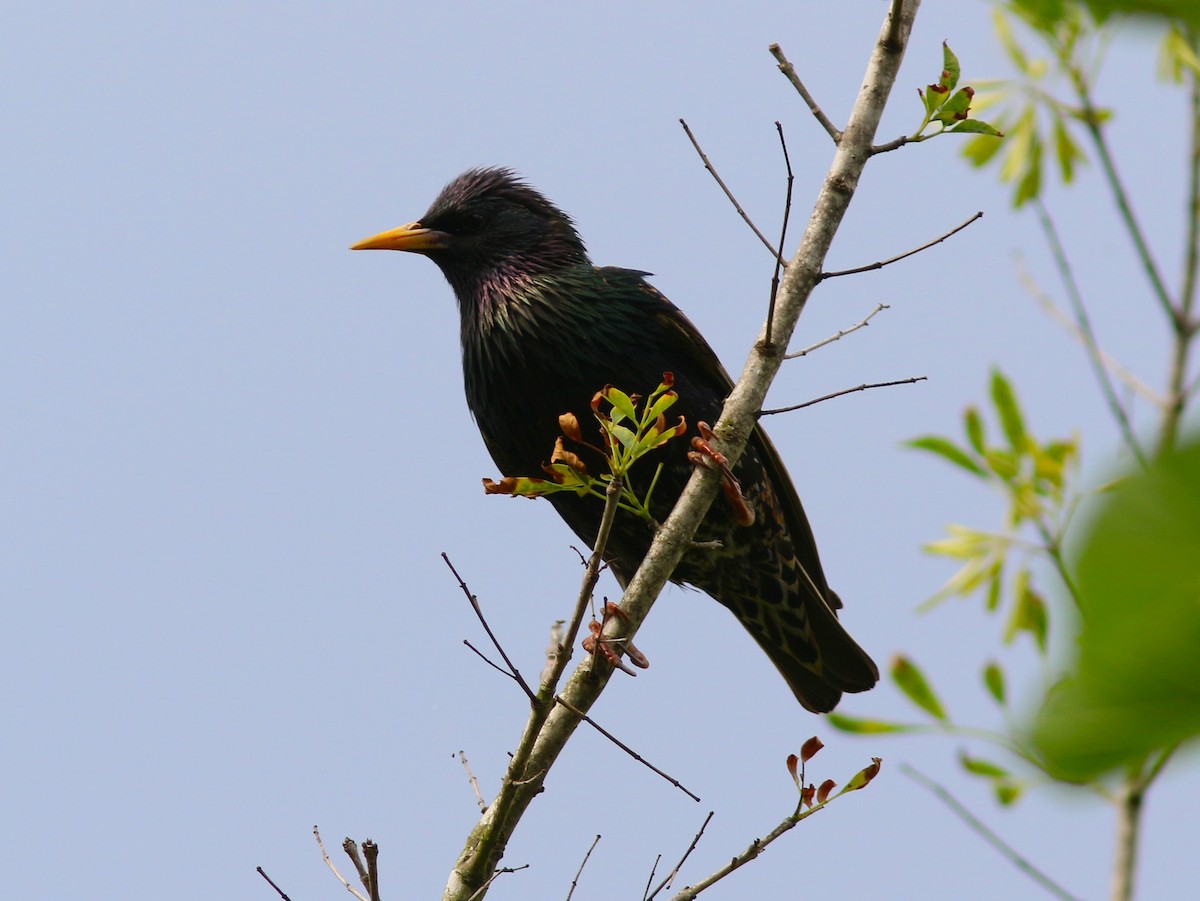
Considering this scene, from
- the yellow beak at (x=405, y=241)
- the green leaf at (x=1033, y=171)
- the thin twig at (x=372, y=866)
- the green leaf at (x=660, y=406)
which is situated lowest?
the thin twig at (x=372, y=866)

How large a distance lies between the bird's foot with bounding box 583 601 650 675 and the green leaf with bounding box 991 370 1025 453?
5.00ft

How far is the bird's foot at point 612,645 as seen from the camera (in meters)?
3.22

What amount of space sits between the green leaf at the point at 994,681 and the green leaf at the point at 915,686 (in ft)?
0.23

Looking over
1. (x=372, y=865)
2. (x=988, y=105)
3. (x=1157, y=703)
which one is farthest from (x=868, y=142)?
(x=1157, y=703)

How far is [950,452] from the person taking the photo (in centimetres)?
174

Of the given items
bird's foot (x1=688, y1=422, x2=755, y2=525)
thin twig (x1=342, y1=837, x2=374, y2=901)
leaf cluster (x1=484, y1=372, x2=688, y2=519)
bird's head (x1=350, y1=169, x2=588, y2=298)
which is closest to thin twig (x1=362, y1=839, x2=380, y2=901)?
thin twig (x1=342, y1=837, x2=374, y2=901)

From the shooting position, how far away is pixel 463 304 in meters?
5.06

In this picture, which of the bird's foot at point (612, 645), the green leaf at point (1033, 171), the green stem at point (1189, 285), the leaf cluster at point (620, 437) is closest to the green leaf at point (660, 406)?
the leaf cluster at point (620, 437)

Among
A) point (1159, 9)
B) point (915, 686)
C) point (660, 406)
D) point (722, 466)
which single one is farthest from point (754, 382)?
point (1159, 9)

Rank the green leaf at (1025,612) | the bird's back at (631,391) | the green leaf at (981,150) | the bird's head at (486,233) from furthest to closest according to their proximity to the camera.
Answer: the bird's head at (486,233) < the bird's back at (631,391) < the green leaf at (981,150) < the green leaf at (1025,612)

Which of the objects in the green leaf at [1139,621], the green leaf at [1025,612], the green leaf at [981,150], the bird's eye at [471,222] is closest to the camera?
the green leaf at [1139,621]

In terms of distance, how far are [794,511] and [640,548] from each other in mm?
617

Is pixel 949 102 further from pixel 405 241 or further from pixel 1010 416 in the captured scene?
pixel 405 241

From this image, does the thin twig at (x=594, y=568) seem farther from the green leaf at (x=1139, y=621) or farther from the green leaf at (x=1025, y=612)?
the green leaf at (x=1139, y=621)
